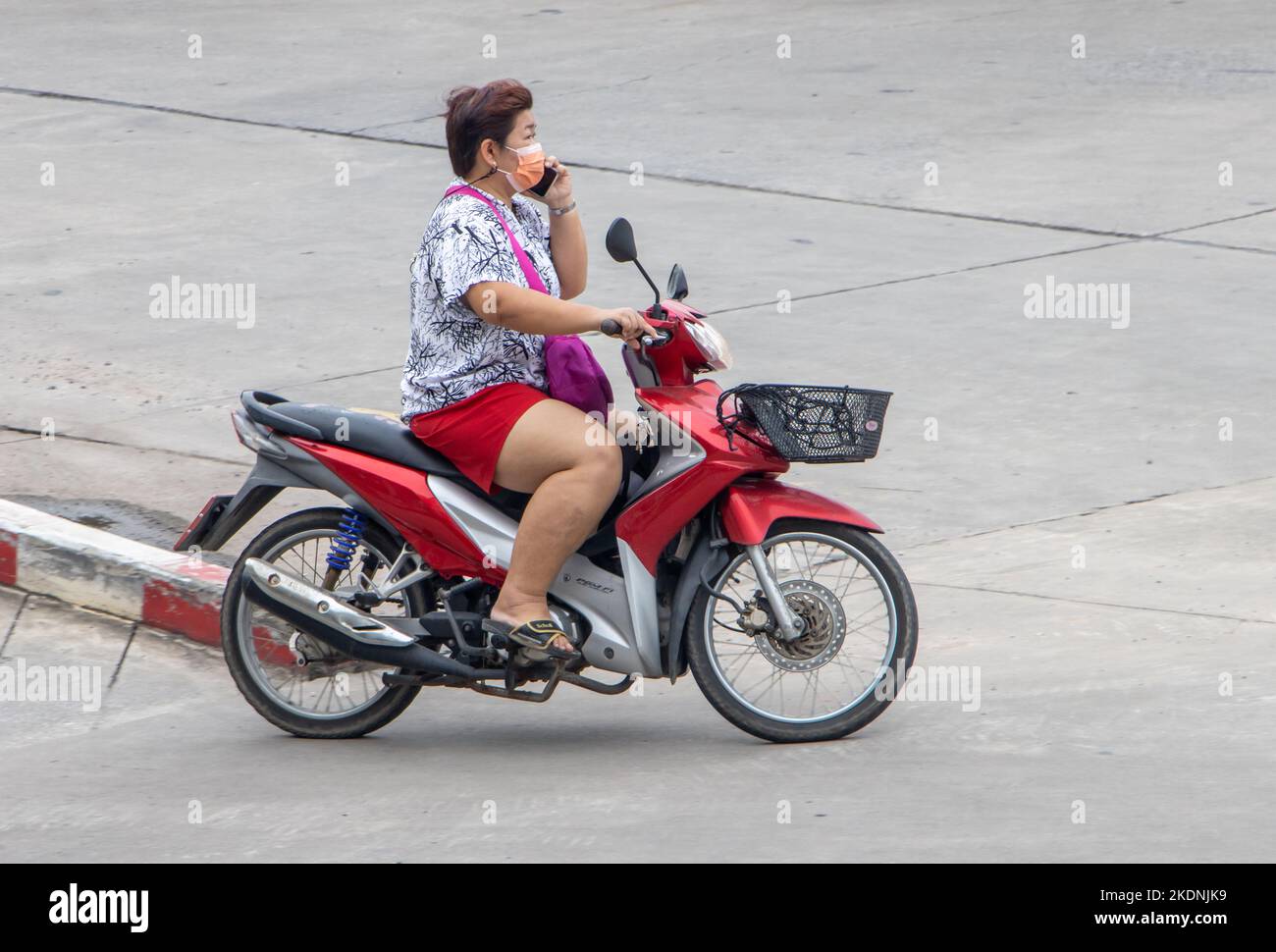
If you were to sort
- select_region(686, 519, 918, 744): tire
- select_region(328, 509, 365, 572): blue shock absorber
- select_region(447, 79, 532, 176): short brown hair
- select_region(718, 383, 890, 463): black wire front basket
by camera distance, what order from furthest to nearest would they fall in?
select_region(328, 509, 365, 572): blue shock absorber, select_region(686, 519, 918, 744): tire, select_region(447, 79, 532, 176): short brown hair, select_region(718, 383, 890, 463): black wire front basket

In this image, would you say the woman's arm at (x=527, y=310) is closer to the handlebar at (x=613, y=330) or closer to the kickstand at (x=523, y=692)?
the handlebar at (x=613, y=330)

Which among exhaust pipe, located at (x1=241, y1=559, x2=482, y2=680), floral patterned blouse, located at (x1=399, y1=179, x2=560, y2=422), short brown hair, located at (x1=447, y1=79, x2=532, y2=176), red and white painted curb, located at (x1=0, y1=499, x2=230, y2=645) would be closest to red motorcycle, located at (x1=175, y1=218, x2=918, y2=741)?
exhaust pipe, located at (x1=241, y1=559, x2=482, y2=680)

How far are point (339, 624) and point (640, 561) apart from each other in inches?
34.3

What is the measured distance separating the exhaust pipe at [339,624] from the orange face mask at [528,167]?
1.29 meters

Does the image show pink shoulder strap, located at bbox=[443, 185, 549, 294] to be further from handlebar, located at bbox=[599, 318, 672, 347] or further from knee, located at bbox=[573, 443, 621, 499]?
knee, located at bbox=[573, 443, 621, 499]

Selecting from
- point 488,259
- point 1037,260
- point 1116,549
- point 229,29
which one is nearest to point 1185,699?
point 1116,549

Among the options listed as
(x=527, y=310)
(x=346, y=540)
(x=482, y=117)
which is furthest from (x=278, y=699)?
(x=482, y=117)

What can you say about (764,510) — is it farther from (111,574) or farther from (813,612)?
(111,574)

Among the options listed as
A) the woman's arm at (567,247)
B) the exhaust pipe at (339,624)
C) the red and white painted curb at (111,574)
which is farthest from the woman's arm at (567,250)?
the red and white painted curb at (111,574)

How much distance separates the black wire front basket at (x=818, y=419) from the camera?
203 inches

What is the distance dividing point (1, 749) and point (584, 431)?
6.32 ft

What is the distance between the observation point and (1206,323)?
935 cm

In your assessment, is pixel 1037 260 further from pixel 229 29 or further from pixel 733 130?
pixel 229 29

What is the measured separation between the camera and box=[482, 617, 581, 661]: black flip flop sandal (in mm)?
5312
